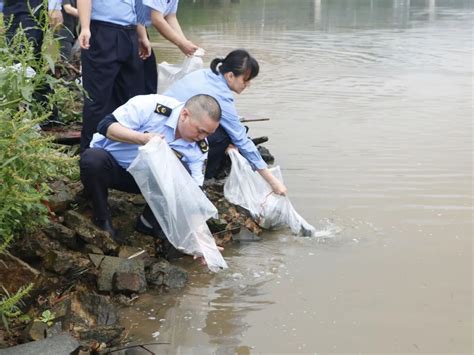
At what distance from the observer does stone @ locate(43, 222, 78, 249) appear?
12.4 feet

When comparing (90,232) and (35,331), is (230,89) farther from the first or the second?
(35,331)

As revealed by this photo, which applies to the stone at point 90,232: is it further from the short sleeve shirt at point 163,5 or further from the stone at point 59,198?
the short sleeve shirt at point 163,5

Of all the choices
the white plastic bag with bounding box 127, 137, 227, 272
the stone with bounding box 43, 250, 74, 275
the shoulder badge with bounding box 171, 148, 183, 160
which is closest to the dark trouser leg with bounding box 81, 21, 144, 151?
the shoulder badge with bounding box 171, 148, 183, 160

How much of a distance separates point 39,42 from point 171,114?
1.86m

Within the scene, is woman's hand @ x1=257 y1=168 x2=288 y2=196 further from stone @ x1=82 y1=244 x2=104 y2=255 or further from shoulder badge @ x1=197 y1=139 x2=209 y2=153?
stone @ x1=82 y1=244 x2=104 y2=255

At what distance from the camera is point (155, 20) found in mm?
5137

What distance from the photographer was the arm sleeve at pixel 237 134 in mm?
4730

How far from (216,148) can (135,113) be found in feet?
3.29

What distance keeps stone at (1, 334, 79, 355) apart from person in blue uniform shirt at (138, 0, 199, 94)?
2.74 m

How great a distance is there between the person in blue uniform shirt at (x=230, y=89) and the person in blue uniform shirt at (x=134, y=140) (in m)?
0.52

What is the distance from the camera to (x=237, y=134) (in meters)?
4.80

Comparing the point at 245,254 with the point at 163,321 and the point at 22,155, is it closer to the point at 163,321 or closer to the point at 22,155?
the point at 163,321

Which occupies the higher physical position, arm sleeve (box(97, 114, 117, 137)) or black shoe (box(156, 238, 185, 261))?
arm sleeve (box(97, 114, 117, 137))

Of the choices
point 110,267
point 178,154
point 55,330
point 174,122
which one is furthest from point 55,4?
point 55,330
